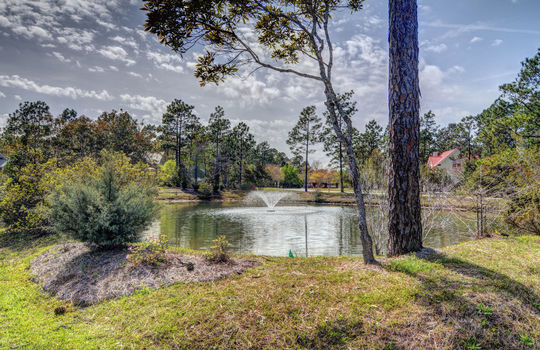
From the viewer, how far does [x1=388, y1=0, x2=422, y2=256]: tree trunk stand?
4.97 metres

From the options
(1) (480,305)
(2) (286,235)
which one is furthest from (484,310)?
(2) (286,235)

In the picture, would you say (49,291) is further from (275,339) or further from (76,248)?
(275,339)

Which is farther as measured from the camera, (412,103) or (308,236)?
(308,236)

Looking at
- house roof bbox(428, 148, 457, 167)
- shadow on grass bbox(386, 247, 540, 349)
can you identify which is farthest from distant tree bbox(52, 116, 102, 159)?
house roof bbox(428, 148, 457, 167)

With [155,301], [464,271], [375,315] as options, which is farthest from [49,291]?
[464,271]

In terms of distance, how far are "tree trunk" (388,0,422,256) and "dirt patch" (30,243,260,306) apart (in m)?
2.85

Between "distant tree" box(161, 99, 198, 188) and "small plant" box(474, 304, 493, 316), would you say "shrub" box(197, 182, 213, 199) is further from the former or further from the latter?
"small plant" box(474, 304, 493, 316)

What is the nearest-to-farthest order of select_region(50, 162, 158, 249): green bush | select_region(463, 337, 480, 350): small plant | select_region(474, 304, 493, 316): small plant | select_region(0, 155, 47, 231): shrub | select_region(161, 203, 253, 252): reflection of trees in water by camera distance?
select_region(463, 337, 480, 350): small plant < select_region(474, 304, 493, 316): small plant < select_region(50, 162, 158, 249): green bush < select_region(0, 155, 47, 231): shrub < select_region(161, 203, 253, 252): reflection of trees in water

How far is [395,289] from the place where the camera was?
137 inches

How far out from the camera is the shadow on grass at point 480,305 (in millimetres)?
2590

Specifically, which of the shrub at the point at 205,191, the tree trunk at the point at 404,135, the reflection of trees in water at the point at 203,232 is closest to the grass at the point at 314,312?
the tree trunk at the point at 404,135

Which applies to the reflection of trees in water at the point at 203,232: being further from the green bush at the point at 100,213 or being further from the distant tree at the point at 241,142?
the distant tree at the point at 241,142

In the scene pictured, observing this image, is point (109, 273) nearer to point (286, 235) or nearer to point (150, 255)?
point (150, 255)

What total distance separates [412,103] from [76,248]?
7.68 metres
